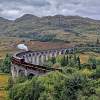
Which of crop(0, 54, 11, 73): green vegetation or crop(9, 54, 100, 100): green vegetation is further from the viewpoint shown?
crop(0, 54, 11, 73): green vegetation

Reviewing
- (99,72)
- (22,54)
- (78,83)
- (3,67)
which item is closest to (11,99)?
(78,83)

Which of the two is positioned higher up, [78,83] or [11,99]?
[78,83]

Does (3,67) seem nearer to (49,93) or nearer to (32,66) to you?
(32,66)

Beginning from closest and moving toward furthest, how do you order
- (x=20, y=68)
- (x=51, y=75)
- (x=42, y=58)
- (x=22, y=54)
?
(x=51, y=75) < (x=20, y=68) < (x=22, y=54) < (x=42, y=58)

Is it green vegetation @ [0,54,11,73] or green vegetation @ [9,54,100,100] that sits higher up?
green vegetation @ [9,54,100,100]

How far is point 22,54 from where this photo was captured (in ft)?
507

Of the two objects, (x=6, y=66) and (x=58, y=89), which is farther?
(x=6, y=66)

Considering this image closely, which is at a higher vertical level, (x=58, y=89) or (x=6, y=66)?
(x=58, y=89)

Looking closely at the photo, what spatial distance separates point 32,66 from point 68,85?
2918cm

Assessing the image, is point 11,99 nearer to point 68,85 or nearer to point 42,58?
point 68,85

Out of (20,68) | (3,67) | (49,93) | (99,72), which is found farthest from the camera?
(3,67)

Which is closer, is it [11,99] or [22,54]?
[11,99]

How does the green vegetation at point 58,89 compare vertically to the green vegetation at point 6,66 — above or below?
above

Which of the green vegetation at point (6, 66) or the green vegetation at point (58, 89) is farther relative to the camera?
the green vegetation at point (6, 66)
